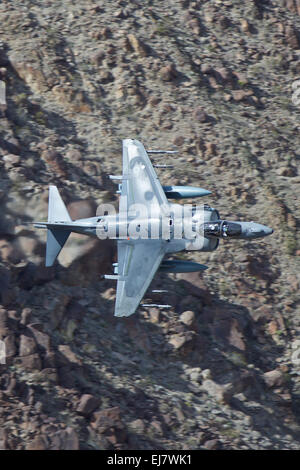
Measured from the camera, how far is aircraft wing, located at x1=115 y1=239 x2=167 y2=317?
25000 mm

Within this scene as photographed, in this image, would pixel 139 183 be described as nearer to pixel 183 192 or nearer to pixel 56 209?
pixel 183 192

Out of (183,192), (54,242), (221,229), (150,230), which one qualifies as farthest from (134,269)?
(183,192)

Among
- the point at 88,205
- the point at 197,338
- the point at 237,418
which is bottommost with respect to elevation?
the point at 237,418

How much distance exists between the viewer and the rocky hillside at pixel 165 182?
24.4 meters

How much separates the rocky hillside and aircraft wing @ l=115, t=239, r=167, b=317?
2.14 meters

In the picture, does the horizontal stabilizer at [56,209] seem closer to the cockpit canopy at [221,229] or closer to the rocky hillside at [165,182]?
the rocky hillside at [165,182]

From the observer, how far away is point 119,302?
82.2 feet

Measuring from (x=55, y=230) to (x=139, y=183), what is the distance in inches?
159

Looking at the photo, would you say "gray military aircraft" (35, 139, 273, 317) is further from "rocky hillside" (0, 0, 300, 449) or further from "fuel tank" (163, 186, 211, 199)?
"rocky hillside" (0, 0, 300, 449)

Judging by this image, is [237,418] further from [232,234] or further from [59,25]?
[59,25]

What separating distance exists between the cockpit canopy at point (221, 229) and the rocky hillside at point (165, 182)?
3.85 m

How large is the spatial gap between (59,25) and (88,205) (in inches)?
514

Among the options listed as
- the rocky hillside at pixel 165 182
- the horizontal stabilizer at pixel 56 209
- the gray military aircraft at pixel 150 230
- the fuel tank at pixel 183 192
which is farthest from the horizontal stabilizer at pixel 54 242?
the fuel tank at pixel 183 192

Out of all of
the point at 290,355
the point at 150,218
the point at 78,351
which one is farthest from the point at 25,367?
the point at 290,355
